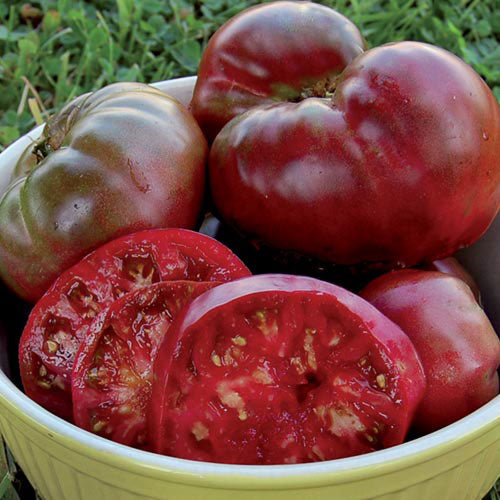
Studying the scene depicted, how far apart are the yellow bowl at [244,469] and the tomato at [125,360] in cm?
5

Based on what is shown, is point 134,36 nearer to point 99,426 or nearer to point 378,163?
point 378,163

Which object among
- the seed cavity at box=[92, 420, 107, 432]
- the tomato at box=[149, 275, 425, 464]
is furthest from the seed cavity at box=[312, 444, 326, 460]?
the seed cavity at box=[92, 420, 107, 432]

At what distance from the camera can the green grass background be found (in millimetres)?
1965

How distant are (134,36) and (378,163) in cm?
128

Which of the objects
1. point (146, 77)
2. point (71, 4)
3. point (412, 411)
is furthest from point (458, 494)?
point (71, 4)

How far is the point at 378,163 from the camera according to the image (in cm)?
96

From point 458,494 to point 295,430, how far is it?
214 mm

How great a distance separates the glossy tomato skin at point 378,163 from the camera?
3.15ft

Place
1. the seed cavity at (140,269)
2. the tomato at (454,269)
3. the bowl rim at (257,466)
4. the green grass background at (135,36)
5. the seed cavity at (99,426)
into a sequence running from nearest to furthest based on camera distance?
the bowl rim at (257,466) → the seed cavity at (99,426) → the seed cavity at (140,269) → the tomato at (454,269) → the green grass background at (135,36)

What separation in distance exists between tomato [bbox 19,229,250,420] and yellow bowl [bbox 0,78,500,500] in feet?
0.16

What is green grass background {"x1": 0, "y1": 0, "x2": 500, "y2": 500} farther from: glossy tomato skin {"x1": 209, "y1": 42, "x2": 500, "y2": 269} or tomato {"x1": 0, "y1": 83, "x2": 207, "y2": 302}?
glossy tomato skin {"x1": 209, "y1": 42, "x2": 500, "y2": 269}

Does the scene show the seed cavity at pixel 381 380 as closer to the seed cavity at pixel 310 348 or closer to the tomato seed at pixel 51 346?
the seed cavity at pixel 310 348

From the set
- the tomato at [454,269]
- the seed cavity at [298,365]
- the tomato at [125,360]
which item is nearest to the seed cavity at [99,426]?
the tomato at [125,360]

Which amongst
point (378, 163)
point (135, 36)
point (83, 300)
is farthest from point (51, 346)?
point (135, 36)
